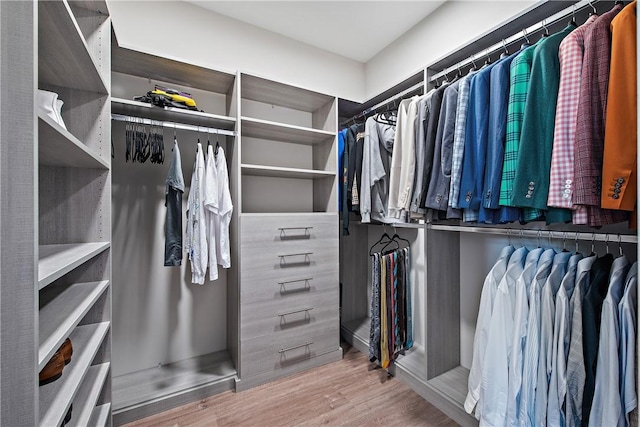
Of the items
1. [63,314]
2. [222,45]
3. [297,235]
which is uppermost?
[222,45]

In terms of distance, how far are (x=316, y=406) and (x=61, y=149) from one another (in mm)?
1825

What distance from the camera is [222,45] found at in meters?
2.25

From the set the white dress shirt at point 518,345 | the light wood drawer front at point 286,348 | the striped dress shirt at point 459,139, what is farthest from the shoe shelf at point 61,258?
the white dress shirt at point 518,345

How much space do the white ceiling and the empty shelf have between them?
8.92 feet

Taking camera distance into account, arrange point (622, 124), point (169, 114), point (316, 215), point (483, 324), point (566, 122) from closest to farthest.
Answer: point (622, 124)
point (566, 122)
point (483, 324)
point (169, 114)
point (316, 215)

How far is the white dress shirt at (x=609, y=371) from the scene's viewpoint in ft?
3.05

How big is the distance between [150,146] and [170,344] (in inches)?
55.9

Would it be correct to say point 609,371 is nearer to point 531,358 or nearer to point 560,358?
point 560,358

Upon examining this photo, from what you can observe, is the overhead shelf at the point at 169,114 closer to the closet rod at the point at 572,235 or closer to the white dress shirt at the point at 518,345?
the closet rod at the point at 572,235

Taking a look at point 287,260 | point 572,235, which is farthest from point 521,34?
point 287,260

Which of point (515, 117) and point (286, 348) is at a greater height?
point (515, 117)

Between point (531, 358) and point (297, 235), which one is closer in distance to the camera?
point (531, 358)

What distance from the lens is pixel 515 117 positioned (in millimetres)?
1166

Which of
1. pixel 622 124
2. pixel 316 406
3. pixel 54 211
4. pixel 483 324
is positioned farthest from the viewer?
pixel 316 406
